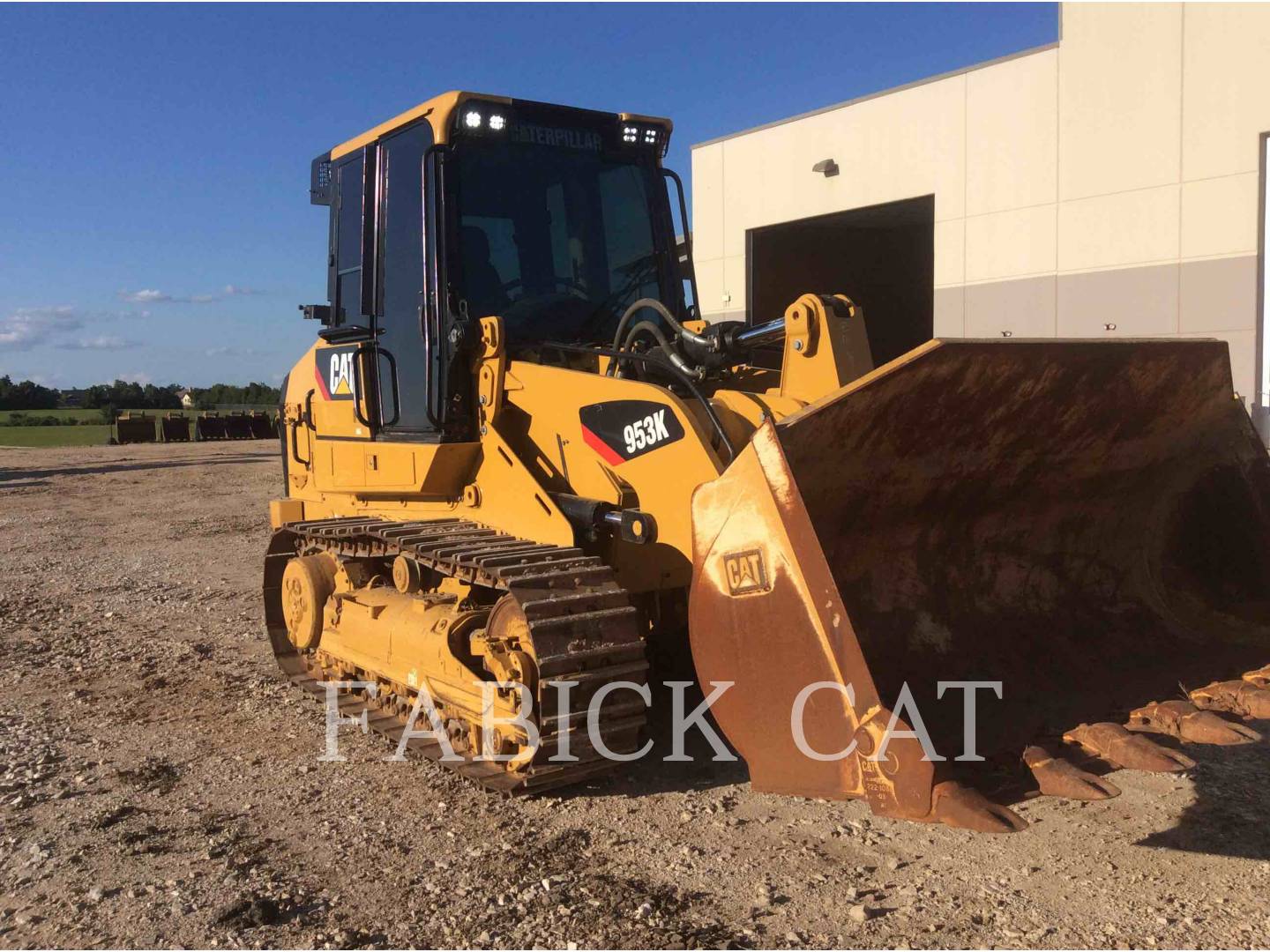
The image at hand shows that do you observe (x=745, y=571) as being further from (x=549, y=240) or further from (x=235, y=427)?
(x=235, y=427)

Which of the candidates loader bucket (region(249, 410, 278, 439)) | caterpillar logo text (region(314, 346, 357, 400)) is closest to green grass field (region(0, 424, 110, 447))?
loader bucket (region(249, 410, 278, 439))

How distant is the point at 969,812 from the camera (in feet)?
9.43

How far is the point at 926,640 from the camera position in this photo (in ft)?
13.0

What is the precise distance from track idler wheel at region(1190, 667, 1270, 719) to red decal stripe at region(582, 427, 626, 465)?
2.35m

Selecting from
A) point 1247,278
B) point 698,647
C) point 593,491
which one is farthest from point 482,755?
point 1247,278

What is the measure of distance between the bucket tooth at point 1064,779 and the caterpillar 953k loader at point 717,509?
12 millimetres

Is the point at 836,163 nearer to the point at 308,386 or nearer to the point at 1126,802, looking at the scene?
the point at 308,386

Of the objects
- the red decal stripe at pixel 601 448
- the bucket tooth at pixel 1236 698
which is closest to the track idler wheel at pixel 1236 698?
the bucket tooth at pixel 1236 698

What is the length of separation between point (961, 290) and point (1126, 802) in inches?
494

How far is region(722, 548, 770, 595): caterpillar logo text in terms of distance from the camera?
336 centimetres

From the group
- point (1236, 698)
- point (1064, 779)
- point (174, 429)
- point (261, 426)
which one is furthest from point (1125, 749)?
point (261, 426)

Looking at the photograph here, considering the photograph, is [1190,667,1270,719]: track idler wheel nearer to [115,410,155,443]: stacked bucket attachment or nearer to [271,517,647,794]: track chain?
[271,517,647,794]: track chain

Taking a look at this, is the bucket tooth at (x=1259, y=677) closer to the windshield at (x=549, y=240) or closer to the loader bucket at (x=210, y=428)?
the windshield at (x=549, y=240)

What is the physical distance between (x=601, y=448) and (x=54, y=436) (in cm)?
4666
